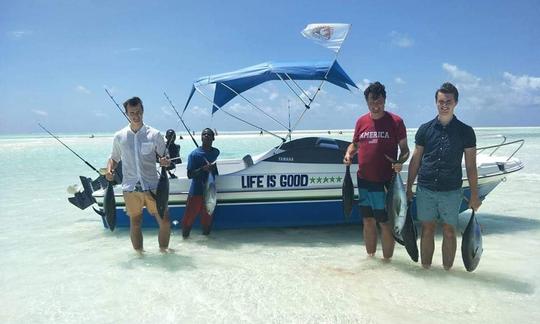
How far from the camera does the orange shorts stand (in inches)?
188

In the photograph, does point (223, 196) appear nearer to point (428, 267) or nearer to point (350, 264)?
point (350, 264)

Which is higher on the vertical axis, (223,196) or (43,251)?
(223,196)

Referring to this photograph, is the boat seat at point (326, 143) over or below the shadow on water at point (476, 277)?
over

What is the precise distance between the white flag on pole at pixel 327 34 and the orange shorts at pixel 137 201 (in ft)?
11.0

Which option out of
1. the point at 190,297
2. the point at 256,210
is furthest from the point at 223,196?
the point at 190,297

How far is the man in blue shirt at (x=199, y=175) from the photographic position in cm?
559

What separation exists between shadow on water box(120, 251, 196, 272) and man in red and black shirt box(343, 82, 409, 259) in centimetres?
238

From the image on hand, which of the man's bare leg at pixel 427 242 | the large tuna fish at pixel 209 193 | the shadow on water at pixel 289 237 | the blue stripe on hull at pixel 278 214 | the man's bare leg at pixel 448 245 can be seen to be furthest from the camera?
the blue stripe on hull at pixel 278 214

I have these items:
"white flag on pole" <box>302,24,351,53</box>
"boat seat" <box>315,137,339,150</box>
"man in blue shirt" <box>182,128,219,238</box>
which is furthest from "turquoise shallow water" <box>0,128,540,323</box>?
"white flag on pole" <box>302,24,351,53</box>

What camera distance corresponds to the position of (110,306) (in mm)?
3826

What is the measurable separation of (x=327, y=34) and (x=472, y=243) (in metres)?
3.63

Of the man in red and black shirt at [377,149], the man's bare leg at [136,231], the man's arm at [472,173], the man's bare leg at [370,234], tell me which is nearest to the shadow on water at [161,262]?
the man's bare leg at [136,231]

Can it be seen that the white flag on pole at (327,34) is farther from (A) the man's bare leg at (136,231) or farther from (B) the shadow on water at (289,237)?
(A) the man's bare leg at (136,231)

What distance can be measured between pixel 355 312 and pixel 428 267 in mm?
1484
